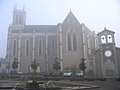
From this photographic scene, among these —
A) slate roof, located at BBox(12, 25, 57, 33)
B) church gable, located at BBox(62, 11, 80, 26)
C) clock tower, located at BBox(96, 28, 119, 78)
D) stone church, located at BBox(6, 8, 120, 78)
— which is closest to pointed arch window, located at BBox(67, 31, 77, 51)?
stone church, located at BBox(6, 8, 120, 78)

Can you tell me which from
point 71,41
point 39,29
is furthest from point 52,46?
point 39,29

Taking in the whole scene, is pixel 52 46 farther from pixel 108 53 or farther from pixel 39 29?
pixel 108 53

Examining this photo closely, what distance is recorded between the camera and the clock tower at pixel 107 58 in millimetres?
35062

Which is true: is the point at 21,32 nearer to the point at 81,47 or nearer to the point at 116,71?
the point at 81,47

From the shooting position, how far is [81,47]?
5512cm

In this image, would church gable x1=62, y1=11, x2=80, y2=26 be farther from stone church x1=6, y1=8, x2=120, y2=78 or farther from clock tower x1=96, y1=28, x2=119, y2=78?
clock tower x1=96, y1=28, x2=119, y2=78

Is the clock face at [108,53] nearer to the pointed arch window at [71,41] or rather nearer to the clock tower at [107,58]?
the clock tower at [107,58]

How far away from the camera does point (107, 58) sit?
36344mm

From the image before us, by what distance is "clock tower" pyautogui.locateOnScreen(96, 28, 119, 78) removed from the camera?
3506 cm

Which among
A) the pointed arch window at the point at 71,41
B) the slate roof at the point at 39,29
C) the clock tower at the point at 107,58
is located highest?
the slate roof at the point at 39,29

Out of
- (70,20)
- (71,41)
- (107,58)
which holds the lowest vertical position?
(107,58)

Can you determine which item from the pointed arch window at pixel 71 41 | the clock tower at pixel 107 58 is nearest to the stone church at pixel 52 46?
the pointed arch window at pixel 71 41

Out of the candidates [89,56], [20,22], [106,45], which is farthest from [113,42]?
[20,22]

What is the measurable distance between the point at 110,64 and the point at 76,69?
18.0 meters
